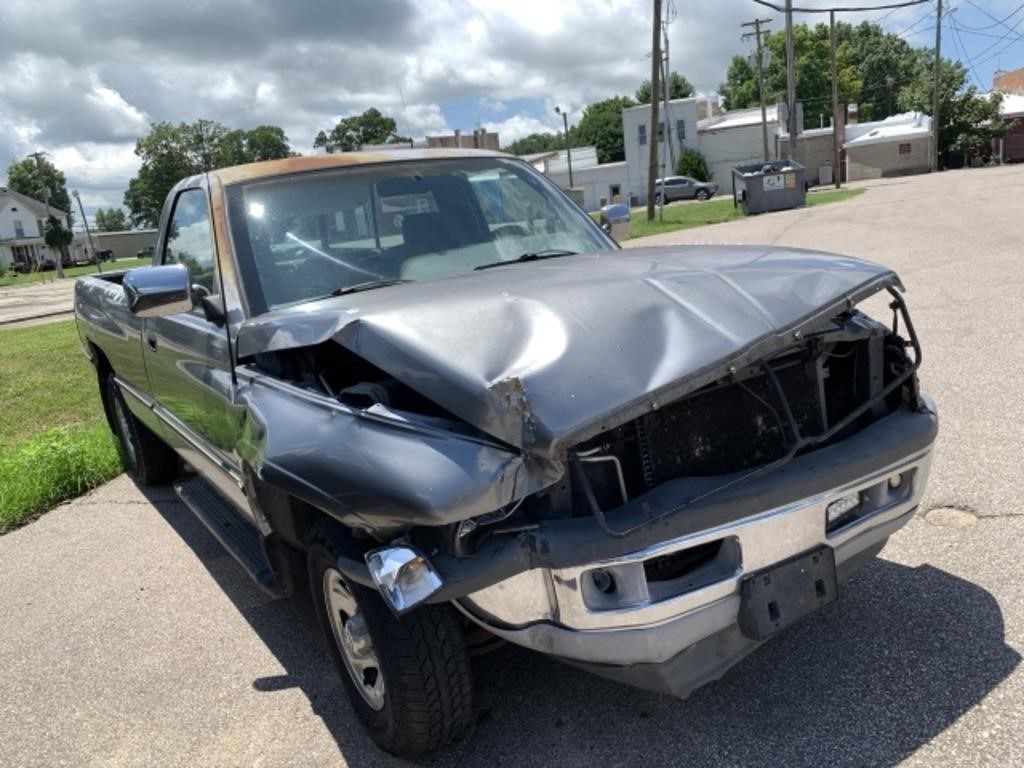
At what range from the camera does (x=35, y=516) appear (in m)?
5.73

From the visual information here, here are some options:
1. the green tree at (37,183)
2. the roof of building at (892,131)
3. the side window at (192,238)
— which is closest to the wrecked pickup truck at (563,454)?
the side window at (192,238)

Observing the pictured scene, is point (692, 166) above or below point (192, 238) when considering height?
above

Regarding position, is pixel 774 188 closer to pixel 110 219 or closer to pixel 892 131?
pixel 892 131

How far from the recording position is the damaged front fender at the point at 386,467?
6.80 ft

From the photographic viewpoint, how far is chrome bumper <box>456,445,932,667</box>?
7.27ft

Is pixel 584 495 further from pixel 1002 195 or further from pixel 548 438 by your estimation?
pixel 1002 195

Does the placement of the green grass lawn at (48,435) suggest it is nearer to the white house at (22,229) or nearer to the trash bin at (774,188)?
the trash bin at (774,188)

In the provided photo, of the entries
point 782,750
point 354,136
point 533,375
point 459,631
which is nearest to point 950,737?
point 782,750

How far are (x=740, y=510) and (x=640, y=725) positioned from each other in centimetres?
87

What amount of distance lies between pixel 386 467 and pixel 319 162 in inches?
89.3

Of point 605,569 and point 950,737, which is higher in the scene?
point 605,569

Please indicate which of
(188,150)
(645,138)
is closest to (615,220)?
(645,138)

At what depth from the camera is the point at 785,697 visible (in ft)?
9.00

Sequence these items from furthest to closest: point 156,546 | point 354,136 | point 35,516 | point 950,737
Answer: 1. point 354,136
2. point 35,516
3. point 156,546
4. point 950,737
